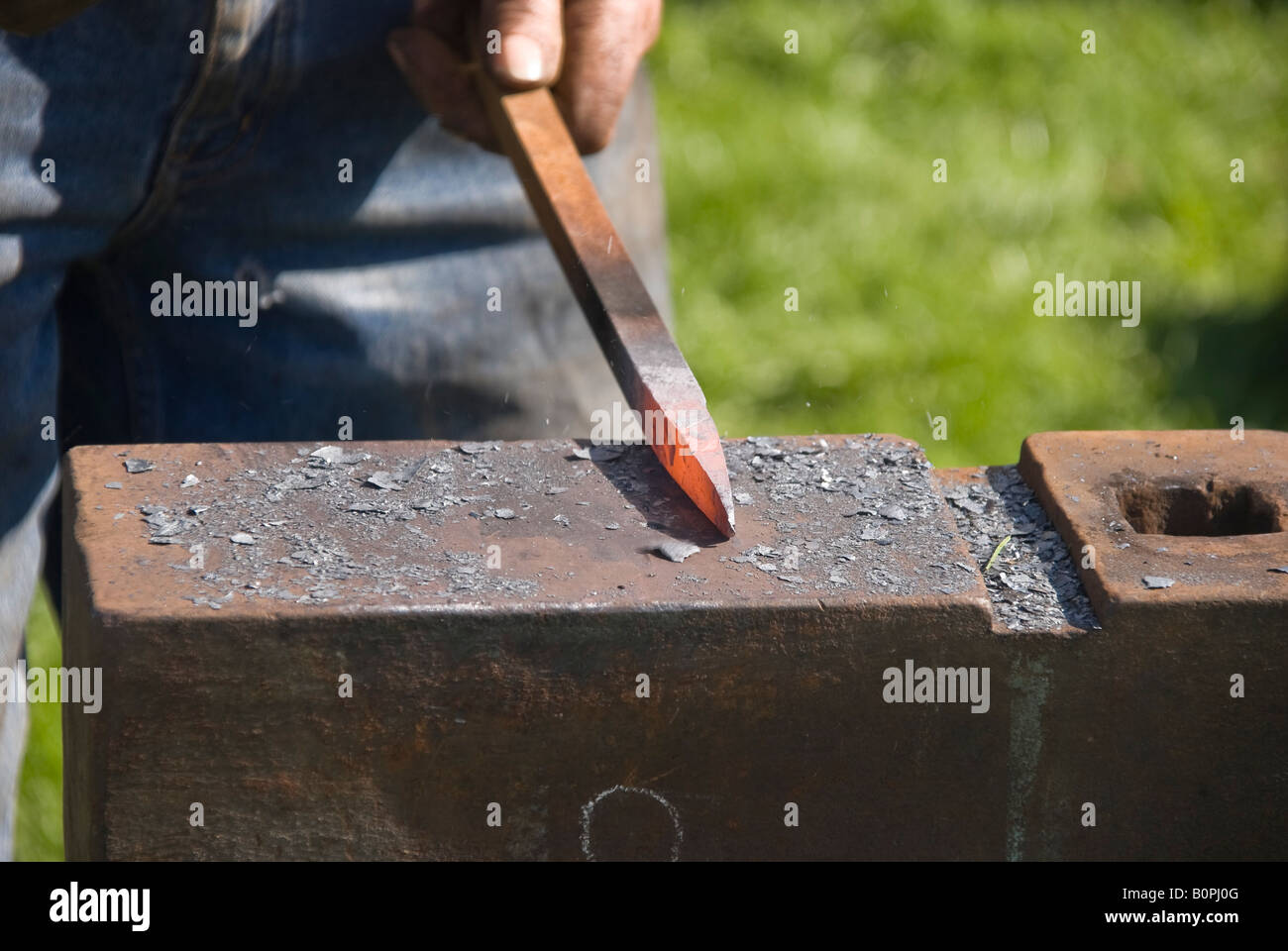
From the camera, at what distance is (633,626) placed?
1216 millimetres

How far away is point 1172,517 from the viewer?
1.51 meters

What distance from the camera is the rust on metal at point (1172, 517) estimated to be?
1267mm

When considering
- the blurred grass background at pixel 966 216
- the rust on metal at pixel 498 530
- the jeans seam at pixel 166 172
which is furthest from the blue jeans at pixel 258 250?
the blurred grass background at pixel 966 216

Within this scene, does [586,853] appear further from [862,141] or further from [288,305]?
[862,141]

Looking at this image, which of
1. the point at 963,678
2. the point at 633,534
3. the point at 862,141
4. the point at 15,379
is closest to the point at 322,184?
the point at 15,379

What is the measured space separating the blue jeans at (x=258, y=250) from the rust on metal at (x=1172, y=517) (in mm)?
801

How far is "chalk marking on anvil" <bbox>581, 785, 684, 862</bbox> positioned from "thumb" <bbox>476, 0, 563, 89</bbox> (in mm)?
825

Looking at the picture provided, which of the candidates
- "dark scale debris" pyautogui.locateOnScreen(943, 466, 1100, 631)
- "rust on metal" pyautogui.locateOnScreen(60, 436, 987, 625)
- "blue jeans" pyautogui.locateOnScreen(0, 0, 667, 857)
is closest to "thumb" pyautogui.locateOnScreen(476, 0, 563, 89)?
"blue jeans" pyautogui.locateOnScreen(0, 0, 667, 857)

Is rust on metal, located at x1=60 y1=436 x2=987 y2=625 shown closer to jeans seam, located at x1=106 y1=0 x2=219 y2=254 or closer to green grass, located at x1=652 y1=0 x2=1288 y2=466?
jeans seam, located at x1=106 y1=0 x2=219 y2=254

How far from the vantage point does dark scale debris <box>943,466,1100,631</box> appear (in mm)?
1305

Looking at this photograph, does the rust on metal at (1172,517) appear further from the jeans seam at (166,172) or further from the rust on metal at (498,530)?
the jeans seam at (166,172)

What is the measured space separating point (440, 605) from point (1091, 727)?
0.57 meters
